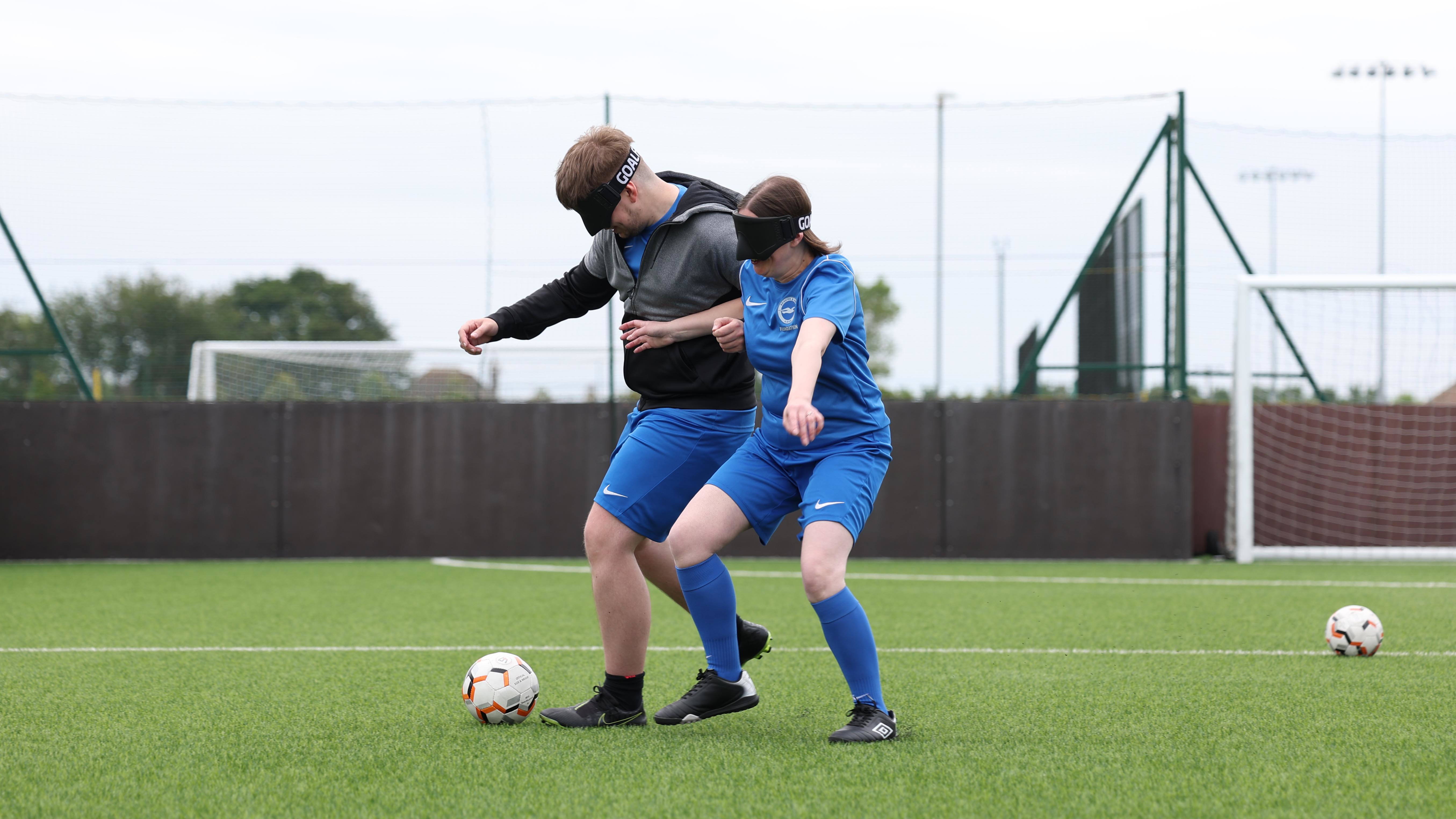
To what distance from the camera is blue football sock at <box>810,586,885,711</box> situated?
347 cm

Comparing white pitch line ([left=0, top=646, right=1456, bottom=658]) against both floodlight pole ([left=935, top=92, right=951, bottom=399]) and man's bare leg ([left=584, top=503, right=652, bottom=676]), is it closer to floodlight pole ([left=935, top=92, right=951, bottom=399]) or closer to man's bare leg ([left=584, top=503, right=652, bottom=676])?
man's bare leg ([left=584, top=503, right=652, bottom=676])

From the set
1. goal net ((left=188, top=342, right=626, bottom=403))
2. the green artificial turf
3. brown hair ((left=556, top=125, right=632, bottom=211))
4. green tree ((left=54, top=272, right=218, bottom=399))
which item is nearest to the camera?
the green artificial turf

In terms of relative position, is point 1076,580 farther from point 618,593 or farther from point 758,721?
point 618,593

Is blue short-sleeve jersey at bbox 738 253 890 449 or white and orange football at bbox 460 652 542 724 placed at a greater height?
blue short-sleeve jersey at bbox 738 253 890 449

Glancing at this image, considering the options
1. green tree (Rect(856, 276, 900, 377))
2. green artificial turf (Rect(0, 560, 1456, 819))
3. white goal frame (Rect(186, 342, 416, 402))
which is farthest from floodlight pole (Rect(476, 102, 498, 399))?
green artificial turf (Rect(0, 560, 1456, 819))

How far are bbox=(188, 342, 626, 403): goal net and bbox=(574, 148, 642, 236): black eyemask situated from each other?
7.18m

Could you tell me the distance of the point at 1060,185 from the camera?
1090 cm

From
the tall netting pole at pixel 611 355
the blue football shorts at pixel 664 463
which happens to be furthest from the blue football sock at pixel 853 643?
the tall netting pole at pixel 611 355

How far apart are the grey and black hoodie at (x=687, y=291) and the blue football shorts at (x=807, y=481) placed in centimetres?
22

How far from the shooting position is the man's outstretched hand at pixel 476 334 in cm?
397

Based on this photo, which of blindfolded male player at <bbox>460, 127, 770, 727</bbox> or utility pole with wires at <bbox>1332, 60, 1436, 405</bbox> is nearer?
blindfolded male player at <bbox>460, 127, 770, 727</bbox>

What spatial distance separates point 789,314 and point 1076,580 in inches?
232

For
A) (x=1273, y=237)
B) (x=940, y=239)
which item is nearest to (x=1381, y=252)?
(x=1273, y=237)

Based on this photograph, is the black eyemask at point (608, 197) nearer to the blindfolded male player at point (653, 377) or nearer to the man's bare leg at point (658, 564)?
the blindfolded male player at point (653, 377)
